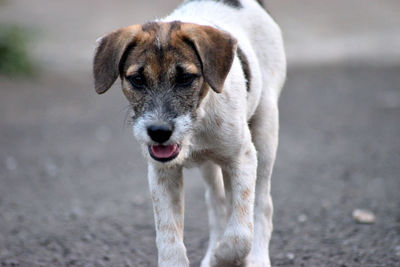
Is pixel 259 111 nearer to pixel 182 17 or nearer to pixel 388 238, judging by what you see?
pixel 182 17

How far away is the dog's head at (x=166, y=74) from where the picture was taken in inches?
177

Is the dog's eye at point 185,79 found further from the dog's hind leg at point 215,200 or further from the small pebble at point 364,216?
the small pebble at point 364,216

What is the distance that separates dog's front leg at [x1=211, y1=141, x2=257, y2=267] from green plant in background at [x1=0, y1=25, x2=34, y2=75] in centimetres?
1203

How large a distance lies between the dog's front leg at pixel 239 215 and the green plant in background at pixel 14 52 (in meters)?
12.0

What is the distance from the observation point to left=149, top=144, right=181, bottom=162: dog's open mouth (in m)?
4.60

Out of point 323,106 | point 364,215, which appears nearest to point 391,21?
point 323,106

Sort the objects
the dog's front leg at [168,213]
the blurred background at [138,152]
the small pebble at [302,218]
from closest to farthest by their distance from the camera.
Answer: the dog's front leg at [168,213] < the blurred background at [138,152] < the small pebble at [302,218]

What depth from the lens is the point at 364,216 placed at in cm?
700

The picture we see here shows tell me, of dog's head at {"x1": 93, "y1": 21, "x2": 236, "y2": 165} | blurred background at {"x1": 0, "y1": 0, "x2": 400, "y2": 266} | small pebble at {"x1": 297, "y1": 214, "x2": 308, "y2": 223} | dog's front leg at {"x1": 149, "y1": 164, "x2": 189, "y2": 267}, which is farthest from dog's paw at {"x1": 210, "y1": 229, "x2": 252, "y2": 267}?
small pebble at {"x1": 297, "y1": 214, "x2": 308, "y2": 223}

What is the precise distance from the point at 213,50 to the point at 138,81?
22.8 inches

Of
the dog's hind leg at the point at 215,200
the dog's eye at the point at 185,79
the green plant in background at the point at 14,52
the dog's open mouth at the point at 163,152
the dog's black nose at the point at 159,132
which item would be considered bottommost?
the green plant in background at the point at 14,52

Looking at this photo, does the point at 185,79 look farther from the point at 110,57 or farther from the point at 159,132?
the point at 110,57

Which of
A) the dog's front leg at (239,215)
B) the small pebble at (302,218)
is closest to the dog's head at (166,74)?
the dog's front leg at (239,215)

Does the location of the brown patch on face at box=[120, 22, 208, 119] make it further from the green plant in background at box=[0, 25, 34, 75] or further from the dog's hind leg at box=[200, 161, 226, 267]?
the green plant in background at box=[0, 25, 34, 75]
